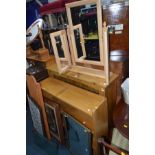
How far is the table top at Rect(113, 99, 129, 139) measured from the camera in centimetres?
115

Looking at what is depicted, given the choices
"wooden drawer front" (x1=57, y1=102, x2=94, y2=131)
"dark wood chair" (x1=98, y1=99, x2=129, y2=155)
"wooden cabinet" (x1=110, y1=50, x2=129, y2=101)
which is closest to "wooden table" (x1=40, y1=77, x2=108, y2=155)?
"wooden drawer front" (x1=57, y1=102, x2=94, y2=131)

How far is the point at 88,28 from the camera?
60.1 inches

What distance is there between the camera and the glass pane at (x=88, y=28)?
146 cm

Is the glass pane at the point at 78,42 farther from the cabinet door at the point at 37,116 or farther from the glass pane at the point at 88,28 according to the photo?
the cabinet door at the point at 37,116

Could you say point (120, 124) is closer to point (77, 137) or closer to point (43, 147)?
point (77, 137)

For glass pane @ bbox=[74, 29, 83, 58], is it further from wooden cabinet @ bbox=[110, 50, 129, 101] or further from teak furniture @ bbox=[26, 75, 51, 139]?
teak furniture @ bbox=[26, 75, 51, 139]

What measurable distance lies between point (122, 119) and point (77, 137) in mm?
512

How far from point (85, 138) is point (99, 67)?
67 centimetres

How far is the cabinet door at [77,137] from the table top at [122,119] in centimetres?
27

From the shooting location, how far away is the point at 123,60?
1505mm

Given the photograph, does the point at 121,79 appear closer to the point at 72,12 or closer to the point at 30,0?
the point at 72,12

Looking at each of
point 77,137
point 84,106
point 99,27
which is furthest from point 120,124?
point 99,27
